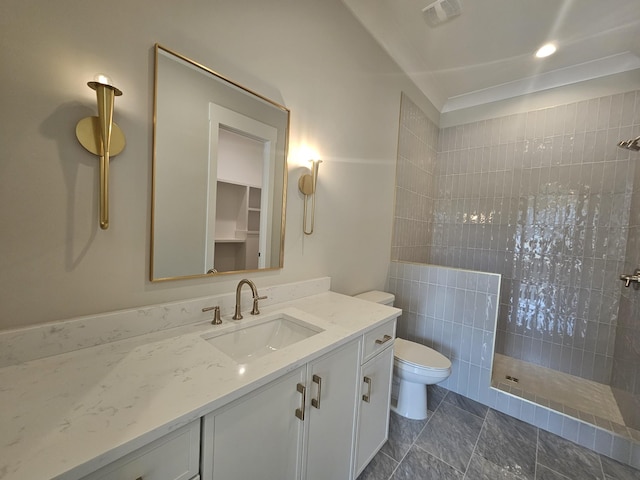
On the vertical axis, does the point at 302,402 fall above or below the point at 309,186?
below

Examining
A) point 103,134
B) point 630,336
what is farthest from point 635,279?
point 103,134

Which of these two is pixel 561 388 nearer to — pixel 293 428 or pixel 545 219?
pixel 545 219

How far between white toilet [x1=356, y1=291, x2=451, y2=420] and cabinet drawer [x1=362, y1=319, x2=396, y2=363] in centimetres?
40

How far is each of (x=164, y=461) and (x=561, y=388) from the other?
295 cm

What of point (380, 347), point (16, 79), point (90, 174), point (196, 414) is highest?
point (16, 79)

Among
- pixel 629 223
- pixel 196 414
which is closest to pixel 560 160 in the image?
pixel 629 223

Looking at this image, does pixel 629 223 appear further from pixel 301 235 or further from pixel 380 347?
pixel 301 235

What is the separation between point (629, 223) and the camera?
2.12m

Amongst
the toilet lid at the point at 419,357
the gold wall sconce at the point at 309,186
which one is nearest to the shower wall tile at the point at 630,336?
the toilet lid at the point at 419,357

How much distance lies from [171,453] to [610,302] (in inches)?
128

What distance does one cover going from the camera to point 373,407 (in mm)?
1370

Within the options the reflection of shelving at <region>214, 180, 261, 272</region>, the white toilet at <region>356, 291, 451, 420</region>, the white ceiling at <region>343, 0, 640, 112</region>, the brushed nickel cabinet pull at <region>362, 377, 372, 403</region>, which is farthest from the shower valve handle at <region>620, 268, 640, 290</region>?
the reflection of shelving at <region>214, 180, 261, 272</region>

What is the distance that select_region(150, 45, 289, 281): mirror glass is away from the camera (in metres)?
1.05

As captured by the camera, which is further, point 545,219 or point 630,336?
point 545,219
